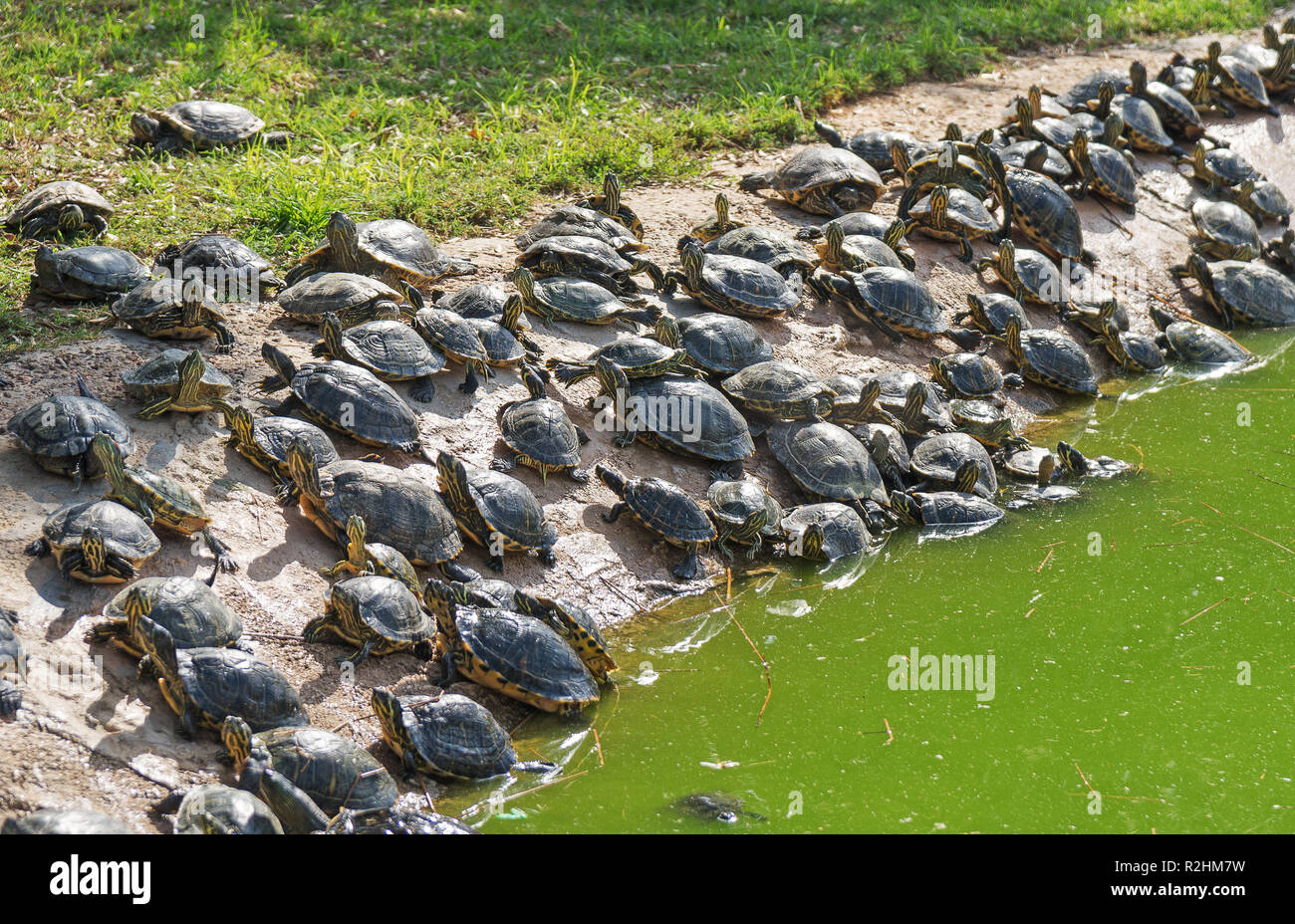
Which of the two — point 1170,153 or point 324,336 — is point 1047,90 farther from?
point 324,336

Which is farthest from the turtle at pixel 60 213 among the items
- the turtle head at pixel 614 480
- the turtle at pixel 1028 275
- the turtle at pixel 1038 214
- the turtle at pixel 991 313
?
the turtle at pixel 1038 214

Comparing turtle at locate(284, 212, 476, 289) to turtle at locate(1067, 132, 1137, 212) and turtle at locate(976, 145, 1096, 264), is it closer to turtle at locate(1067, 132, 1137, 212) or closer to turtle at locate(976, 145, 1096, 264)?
turtle at locate(976, 145, 1096, 264)

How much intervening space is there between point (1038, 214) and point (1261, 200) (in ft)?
10.8

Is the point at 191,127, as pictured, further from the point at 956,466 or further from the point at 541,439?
the point at 956,466

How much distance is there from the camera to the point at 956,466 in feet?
24.6

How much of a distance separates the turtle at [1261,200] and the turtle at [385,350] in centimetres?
918

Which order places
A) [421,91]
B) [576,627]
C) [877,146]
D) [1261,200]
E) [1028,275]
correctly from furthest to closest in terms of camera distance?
[1261,200], [421,91], [877,146], [1028,275], [576,627]

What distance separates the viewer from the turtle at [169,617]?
476 centimetres

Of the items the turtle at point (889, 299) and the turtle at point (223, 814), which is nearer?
the turtle at point (223, 814)

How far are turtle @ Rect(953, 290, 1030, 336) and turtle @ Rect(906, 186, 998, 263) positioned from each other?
838 mm

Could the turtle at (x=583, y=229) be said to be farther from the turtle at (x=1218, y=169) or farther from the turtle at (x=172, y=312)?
the turtle at (x=1218, y=169)

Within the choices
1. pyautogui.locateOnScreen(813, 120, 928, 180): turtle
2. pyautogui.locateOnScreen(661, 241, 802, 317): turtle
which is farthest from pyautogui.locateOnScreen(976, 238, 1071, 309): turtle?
pyautogui.locateOnScreen(661, 241, 802, 317): turtle

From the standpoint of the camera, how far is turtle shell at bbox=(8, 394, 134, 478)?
5484 millimetres

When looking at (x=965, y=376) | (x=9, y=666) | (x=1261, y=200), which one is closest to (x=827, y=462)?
(x=965, y=376)
